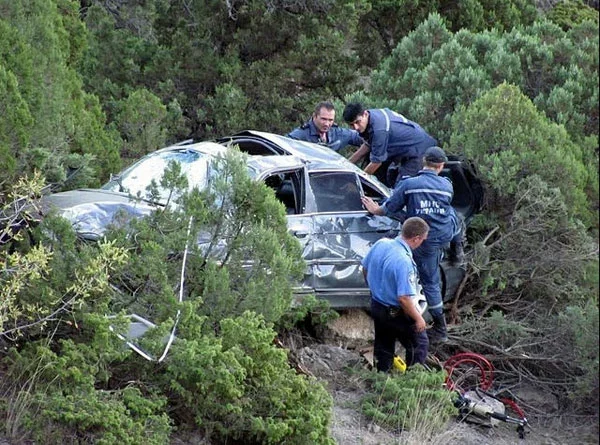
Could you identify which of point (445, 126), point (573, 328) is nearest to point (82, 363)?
point (573, 328)

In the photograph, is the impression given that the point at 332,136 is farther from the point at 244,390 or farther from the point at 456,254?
the point at 244,390

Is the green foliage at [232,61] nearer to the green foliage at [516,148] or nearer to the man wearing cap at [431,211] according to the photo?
the green foliage at [516,148]

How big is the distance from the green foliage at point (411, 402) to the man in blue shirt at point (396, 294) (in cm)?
36

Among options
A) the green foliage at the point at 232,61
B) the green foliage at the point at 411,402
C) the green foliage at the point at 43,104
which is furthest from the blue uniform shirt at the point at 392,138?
the green foliage at the point at 232,61

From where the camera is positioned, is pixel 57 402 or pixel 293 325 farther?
pixel 293 325

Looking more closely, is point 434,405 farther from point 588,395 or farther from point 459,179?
point 459,179

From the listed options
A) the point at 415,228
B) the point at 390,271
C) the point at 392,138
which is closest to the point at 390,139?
the point at 392,138

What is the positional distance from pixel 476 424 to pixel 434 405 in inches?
34.7

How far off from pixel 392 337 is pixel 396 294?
57 cm

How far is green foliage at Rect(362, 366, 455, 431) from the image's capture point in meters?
7.98

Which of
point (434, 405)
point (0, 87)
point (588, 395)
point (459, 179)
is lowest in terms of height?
point (588, 395)

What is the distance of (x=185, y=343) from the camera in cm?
693

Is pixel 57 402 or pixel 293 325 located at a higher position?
pixel 57 402

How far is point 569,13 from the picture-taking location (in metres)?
18.9
